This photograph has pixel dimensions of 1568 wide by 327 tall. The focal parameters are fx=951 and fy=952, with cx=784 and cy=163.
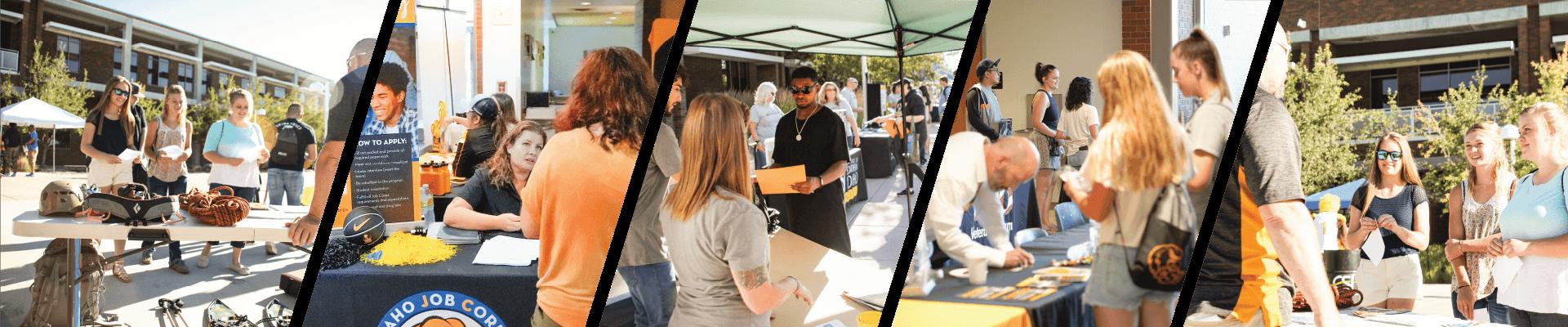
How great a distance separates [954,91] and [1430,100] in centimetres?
1676

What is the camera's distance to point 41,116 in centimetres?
389

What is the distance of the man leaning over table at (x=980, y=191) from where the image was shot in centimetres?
259

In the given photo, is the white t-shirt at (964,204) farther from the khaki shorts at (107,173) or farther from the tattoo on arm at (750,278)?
the khaki shorts at (107,173)

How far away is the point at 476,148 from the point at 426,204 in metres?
0.26

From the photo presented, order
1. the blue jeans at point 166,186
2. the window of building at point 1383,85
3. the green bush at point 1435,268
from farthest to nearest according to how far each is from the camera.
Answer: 1. the window of building at point 1383,85
2. the green bush at point 1435,268
3. the blue jeans at point 166,186

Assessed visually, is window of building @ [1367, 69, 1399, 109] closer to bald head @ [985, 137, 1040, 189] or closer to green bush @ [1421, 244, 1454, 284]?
green bush @ [1421, 244, 1454, 284]

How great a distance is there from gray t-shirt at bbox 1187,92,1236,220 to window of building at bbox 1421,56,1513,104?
1473 cm

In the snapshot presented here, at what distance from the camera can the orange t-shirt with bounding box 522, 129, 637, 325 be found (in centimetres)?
280

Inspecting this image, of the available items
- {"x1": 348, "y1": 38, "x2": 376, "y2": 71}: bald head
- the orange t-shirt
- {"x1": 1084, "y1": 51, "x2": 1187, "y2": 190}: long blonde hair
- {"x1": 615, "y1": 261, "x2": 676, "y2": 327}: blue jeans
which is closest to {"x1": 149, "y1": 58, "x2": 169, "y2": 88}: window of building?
{"x1": 348, "y1": 38, "x2": 376, "y2": 71}: bald head

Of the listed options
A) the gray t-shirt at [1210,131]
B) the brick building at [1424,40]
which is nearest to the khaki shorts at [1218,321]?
the gray t-shirt at [1210,131]

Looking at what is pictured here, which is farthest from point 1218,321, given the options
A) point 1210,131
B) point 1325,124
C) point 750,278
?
point 1325,124

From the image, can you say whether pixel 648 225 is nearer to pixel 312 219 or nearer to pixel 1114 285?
pixel 1114 285

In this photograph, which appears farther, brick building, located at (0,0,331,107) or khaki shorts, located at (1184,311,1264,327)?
brick building, located at (0,0,331,107)

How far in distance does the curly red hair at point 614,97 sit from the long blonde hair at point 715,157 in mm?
244
